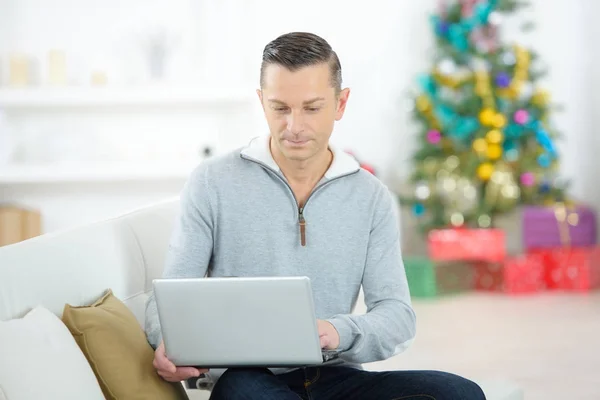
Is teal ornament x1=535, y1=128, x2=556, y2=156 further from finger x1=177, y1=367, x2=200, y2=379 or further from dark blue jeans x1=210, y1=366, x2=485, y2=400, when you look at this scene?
finger x1=177, y1=367, x2=200, y2=379

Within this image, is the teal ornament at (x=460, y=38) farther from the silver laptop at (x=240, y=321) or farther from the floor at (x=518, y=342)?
the silver laptop at (x=240, y=321)

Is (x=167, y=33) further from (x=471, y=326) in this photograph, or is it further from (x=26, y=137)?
(x=471, y=326)

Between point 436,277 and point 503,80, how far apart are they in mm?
1131

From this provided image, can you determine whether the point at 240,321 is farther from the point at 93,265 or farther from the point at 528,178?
the point at 528,178

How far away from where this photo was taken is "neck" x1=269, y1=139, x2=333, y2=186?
2.42 metres

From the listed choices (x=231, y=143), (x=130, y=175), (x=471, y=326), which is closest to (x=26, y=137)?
(x=130, y=175)

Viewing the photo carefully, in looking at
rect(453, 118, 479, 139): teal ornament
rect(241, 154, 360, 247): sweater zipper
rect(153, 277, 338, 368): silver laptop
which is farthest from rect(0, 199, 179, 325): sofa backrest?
rect(453, 118, 479, 139): teal ornament

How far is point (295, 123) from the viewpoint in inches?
90.4

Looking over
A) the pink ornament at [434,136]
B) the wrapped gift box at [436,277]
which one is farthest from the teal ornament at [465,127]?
the wrapped gift box at [436,277]

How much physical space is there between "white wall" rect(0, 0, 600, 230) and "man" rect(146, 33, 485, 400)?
142 inches

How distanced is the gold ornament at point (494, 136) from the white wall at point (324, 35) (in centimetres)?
71

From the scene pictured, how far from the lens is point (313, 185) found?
2457 millimetres

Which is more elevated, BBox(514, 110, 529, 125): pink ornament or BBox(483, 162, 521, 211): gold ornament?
BBox(514, 110, 529, 125): pink ornament

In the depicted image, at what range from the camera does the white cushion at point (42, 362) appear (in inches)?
70.8
